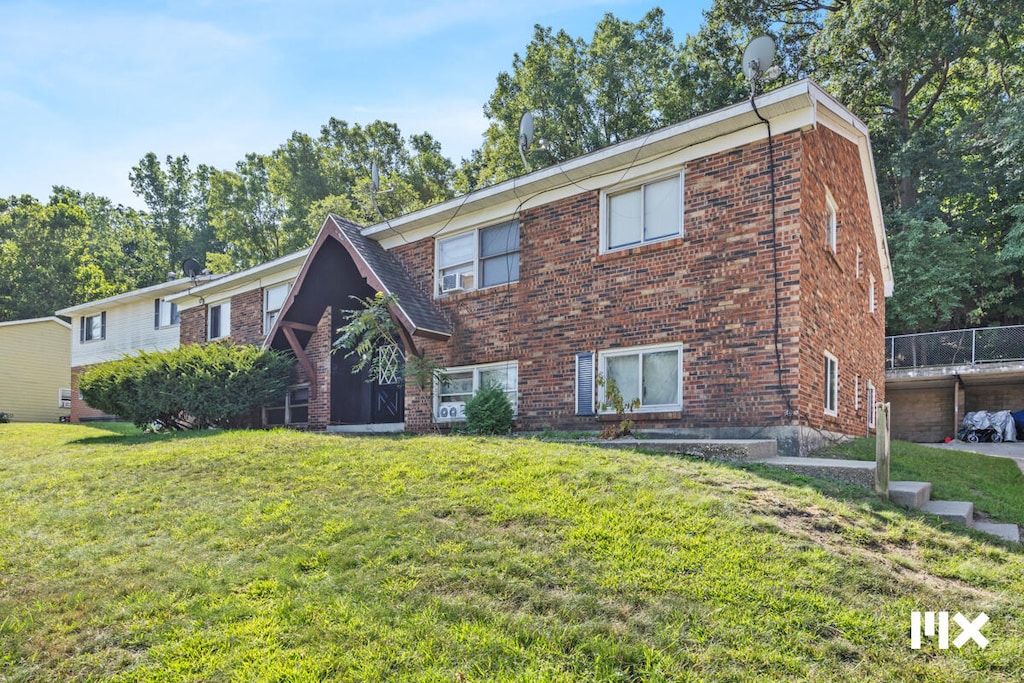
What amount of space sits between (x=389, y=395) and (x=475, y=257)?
4.74 meters

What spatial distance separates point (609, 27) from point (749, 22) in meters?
6.09

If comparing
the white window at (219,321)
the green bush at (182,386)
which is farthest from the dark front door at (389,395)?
the white window at (219,321)

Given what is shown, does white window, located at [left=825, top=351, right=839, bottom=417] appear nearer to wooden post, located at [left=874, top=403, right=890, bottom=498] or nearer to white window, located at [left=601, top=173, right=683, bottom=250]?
white window, located at [left=601, top=173, right=683, bottom=250]

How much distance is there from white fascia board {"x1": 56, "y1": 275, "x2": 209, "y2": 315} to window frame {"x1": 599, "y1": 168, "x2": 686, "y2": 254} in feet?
57.5

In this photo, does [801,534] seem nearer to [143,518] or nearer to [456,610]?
[456,610]

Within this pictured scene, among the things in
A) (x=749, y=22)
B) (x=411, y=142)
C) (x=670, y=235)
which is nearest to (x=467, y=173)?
(x=411, y=142)

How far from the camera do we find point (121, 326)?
95.9ft

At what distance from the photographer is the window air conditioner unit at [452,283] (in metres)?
13.9

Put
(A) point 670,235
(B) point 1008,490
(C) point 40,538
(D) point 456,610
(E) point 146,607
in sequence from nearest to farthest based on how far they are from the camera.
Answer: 1. (D) point 456,610
2. (E) point 146,607
3. (C) point 40,538
4. (B) point 1008,490
5. (A) point 670,235

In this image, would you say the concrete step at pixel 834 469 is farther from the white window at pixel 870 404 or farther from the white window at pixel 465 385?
the white window at pixel 870 404

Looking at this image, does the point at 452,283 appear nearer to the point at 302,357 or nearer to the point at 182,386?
the point at 302,357

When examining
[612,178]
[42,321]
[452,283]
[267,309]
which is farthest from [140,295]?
[612,178]

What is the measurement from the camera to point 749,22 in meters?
29.4

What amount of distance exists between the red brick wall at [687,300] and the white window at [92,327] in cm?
2414
